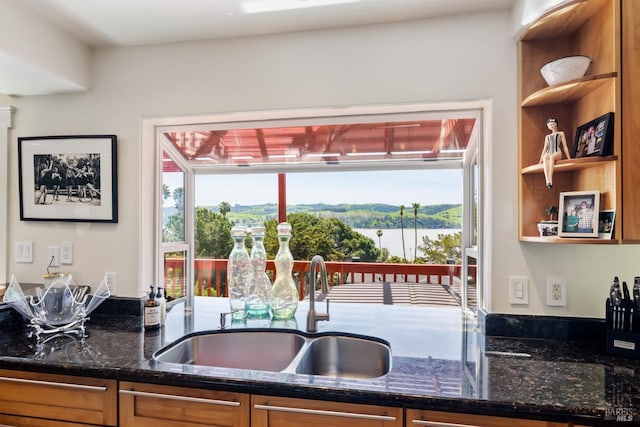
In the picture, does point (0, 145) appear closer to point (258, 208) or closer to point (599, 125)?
point (258, 208)

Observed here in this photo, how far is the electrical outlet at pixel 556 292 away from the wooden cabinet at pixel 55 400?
1.75m

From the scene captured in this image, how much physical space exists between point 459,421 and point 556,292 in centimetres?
84

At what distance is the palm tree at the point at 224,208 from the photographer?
2434mm

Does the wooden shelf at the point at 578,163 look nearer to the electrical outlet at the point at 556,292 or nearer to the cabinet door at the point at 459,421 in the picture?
the electrical outlet at the point at 556,292

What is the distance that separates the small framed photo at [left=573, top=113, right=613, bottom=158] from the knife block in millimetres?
578

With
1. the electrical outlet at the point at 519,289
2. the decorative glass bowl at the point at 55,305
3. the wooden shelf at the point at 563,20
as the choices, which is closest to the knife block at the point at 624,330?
the electrical outlet at the point at 519,289

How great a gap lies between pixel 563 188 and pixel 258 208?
65.1 inches

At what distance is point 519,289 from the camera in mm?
1627

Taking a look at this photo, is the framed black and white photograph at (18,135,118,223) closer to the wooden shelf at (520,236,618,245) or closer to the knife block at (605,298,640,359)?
the wooden shelf at (520,236,618,245)

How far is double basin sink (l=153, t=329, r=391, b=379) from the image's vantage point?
61.6 inches

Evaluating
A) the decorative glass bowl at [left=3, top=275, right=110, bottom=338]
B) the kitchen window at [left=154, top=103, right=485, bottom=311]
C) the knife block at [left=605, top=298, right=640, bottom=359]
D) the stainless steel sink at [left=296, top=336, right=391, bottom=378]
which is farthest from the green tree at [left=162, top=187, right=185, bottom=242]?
the knife block at [left=605, top=298, right=640, bottom=359]

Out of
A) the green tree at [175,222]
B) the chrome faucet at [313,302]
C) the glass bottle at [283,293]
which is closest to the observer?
the chrome faucet at [313,302]

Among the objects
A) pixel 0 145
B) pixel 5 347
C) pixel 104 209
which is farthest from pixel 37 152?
pixel 5 347

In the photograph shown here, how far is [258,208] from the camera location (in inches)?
94.8
